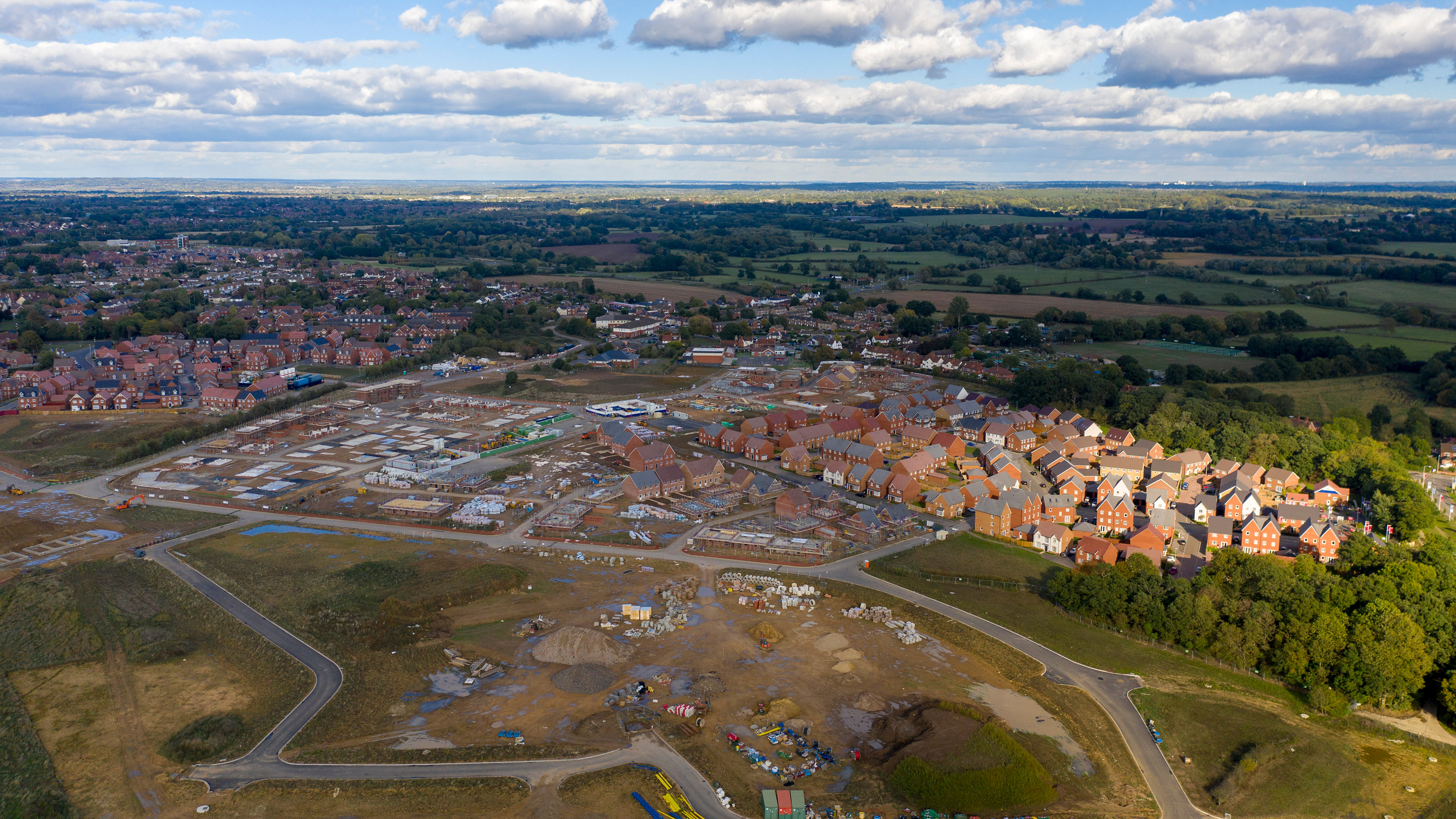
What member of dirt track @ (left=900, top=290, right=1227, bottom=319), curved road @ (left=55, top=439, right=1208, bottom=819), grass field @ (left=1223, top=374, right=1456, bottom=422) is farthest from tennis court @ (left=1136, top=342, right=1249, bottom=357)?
curved road @ (left=55, top=439, right=1208, bottom=819)

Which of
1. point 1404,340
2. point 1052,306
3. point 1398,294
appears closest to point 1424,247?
point 1398,294

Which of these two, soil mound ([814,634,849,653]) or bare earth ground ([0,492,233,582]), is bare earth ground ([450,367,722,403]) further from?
soil mound ([814,634,849,653])

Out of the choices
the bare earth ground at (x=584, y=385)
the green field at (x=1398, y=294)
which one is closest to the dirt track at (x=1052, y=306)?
the green field at (x=1398, y=294)

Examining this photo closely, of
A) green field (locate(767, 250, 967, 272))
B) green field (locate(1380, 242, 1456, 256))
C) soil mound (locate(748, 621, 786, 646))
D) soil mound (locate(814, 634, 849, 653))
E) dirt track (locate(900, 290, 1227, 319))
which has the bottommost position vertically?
soil mound (locate(814, 634, 849, 653))

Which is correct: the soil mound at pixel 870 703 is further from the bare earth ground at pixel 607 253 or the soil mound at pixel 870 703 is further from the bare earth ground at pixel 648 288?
the bare earth ground at pixel 607 253

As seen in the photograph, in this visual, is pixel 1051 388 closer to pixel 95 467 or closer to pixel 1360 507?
pixel 1360 507
